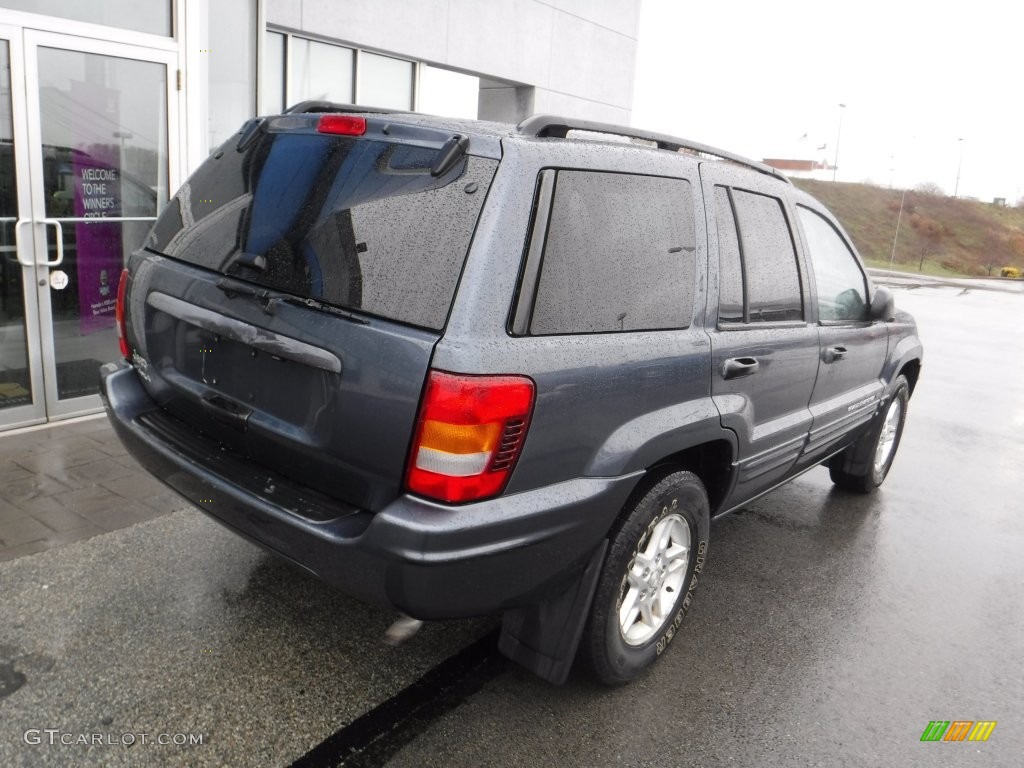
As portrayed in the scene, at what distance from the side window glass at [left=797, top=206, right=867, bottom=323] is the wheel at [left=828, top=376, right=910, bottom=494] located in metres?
1.02

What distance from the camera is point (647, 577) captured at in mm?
2979

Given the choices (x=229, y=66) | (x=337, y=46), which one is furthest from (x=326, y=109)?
(x=337, y=46)

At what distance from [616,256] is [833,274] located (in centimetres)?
207

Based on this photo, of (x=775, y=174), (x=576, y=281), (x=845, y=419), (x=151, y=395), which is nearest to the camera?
(x=576, y=281)

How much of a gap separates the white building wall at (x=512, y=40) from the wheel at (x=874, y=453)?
245 inches

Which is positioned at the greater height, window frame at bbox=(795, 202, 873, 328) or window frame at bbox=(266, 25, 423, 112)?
window frame at bbox=(266, 25, 423, 112)

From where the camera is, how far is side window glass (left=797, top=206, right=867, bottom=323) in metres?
4.04

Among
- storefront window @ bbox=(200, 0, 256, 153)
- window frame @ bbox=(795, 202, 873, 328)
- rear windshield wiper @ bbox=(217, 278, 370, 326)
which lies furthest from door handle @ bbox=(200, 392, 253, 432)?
storefront window @ bbox=(200, 0, 256, 153)

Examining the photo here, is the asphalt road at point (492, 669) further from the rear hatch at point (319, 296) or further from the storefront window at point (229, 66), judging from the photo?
the storefront window at point (229, 66)

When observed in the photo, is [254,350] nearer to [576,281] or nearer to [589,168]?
[576,281]

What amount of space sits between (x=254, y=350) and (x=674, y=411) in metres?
1.42

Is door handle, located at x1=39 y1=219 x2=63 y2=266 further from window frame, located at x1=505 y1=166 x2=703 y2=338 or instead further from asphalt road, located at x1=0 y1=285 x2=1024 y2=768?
window frame, located at x1=505 y1=166 x2=703 y2=338

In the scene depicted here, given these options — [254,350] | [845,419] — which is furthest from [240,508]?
[845,419]

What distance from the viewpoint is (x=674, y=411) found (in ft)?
9.28
